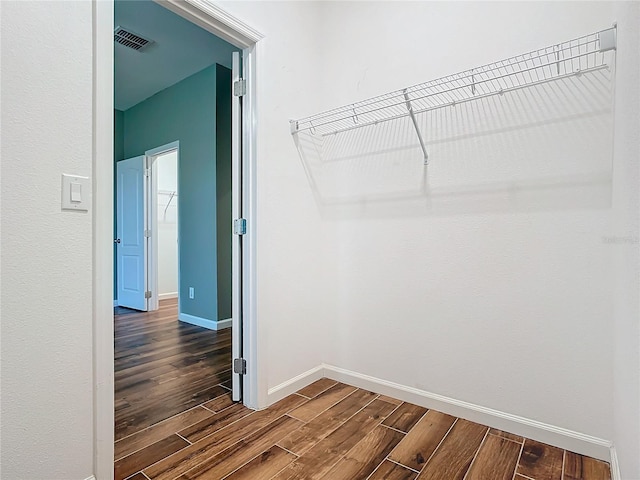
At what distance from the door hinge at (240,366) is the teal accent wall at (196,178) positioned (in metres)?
1.88

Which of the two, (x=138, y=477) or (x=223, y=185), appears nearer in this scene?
(x=138, y=477)

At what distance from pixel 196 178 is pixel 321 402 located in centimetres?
293

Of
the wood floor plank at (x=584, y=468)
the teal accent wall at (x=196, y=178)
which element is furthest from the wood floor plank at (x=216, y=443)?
the teal accent wall at (x=196, y=178)

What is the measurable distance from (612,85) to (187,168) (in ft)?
12.6

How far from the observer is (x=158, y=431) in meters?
1.80

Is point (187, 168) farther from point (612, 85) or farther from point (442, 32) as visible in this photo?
point (612, 85)

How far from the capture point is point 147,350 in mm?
3113

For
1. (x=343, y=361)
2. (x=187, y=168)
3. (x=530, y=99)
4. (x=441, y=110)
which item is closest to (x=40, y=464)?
(x=343, y=361)

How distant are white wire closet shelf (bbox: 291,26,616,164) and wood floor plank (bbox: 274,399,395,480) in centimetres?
141

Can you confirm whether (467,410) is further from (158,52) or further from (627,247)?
(158,52)

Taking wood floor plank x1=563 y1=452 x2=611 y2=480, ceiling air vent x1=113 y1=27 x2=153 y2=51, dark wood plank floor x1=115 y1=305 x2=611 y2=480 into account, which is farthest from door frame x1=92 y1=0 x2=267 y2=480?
ceiling air vent x1=113 y1=27 x2=153 y2=51

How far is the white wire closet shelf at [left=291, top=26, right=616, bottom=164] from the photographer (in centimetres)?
151

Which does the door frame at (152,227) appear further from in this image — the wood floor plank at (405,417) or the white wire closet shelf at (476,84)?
the wood floor plank at (405,417)

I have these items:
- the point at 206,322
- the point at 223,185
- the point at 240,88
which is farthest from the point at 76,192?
the point at 206,322
